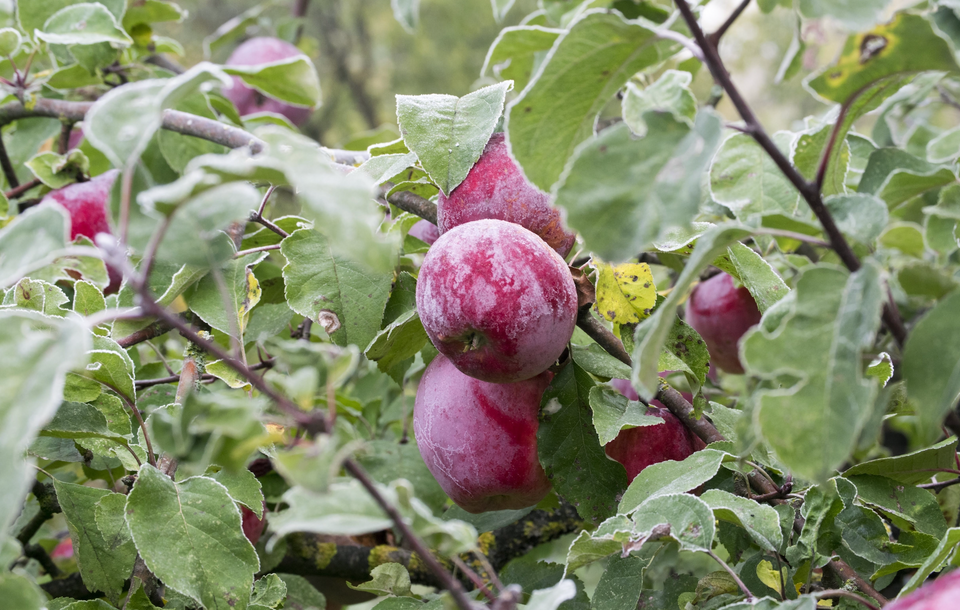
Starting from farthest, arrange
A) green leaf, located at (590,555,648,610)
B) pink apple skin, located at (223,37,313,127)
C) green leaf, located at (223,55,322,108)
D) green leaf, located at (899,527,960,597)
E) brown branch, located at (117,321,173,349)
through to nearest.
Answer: pink apple skin, located at (223,37,313,127) < green leaf, located at (223,55,322,108) < brown branch, located at (117,321,173,349) < green leaf, located at (590,555,648,610) < green leaf, located at (899,527,960,597)

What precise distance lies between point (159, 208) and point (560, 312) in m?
0.28

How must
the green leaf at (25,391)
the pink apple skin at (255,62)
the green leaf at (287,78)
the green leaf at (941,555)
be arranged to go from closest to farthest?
the green leaf at (25,391), the green leaf at (941,555), the green leaf at (287,78), the pink apple skin at (255,62)

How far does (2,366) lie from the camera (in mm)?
312

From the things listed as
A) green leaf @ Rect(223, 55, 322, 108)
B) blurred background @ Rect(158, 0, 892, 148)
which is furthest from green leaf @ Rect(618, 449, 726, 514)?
blurred background @ Rect(158, 0, 892, 148)

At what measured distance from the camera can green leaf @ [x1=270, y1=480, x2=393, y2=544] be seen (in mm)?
314

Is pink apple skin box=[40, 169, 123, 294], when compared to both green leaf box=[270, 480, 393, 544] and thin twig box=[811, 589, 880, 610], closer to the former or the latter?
green leaf box=[270, 480, 393, 544]

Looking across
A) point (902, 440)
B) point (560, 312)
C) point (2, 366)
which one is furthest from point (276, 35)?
point (902, 440)

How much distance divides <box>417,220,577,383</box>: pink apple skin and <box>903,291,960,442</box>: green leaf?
0.74 feet

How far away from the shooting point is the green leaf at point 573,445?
0.59 m

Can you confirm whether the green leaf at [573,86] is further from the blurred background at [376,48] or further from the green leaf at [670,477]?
the blurred background at [376,48]

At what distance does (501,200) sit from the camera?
57 cm

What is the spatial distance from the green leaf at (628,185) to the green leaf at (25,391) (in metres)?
0.23

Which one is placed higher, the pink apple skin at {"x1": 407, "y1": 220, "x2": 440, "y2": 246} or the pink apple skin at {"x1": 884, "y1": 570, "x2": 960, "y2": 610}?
the pink apple skin at {"x1": 884, "y1": 570, "x2": 960, "y2": 610}

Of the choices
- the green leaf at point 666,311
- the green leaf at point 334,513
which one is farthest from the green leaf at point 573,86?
the green leaf at point 334,513
